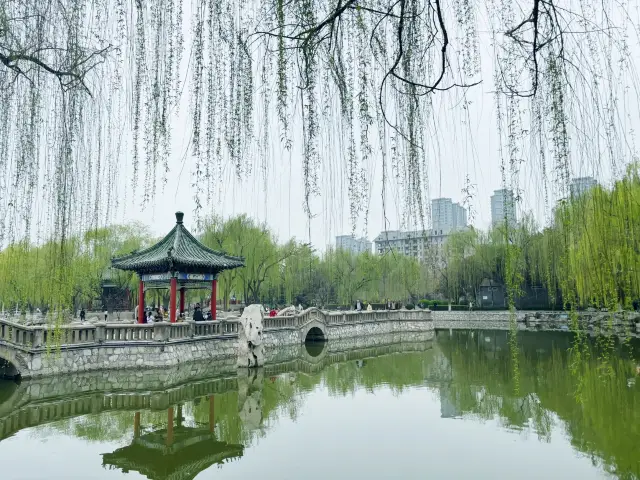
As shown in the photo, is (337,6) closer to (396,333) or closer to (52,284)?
(52,284)

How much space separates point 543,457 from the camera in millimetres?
7328

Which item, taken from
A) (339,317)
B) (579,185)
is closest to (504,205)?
(579,185)

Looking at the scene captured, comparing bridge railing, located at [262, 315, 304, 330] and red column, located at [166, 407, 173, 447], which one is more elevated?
bridge railing, located at [262, 315, 304, 330]

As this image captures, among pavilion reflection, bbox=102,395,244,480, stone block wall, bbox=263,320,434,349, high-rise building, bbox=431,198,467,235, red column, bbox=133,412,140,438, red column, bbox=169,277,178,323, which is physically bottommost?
pavilion reflection, bbox=102,395,244,480

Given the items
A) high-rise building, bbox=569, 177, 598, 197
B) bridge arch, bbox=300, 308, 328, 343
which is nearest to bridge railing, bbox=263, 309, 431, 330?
bridge arch, bbox=300, 308, 328, 343

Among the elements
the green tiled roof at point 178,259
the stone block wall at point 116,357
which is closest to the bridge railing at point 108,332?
the stone block wall at point 116,357

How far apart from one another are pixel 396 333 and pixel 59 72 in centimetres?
2622

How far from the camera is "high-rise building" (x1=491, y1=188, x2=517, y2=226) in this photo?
8.48 ft

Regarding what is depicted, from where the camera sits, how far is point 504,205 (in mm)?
2613

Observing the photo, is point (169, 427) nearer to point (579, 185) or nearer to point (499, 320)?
point (579, 185)

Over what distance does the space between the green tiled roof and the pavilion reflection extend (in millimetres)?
6602

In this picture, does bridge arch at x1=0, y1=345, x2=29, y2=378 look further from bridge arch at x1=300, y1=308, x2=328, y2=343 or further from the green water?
bridge arch at x1=300, y1=308, x2=328, y2=343

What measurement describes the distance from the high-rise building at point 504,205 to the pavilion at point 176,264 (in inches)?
524

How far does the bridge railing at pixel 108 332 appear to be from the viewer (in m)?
11.7
